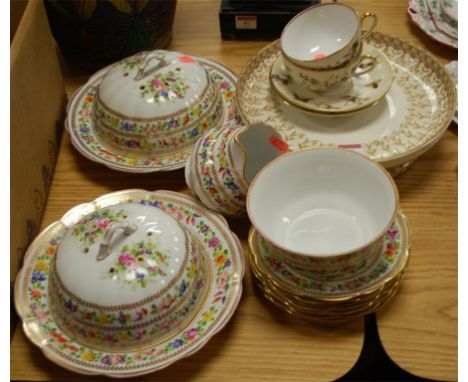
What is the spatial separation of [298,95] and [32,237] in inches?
19.2

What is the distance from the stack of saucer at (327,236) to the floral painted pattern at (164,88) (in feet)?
0.83

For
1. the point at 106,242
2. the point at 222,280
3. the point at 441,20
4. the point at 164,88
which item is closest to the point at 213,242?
the point at 222,280

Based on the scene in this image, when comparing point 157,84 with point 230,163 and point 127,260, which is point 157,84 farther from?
point 127,260

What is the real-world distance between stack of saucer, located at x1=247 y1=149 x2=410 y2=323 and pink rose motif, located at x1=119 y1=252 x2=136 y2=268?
160 mm

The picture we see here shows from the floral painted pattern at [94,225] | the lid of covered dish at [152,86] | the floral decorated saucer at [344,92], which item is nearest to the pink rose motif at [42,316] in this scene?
the floral painted pattern at [94,225]

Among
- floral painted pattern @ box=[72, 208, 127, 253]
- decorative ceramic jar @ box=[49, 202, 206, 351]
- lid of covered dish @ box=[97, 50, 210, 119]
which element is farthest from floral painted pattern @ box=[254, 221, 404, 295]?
lid of covered dish @ box=[97, 50, 210, 119]

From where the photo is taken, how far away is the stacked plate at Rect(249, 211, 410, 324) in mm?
778

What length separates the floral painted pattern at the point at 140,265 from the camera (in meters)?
0.78

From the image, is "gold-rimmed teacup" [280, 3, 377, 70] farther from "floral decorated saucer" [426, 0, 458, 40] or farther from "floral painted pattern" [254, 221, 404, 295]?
"floral painted pattern" [254, 221, 404, 295]

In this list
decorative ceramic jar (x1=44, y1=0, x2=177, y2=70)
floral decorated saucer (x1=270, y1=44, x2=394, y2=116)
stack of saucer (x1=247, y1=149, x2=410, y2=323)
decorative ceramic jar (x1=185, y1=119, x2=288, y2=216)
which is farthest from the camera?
decorative ceramic jar (x1=44, y1=0, x2=177, y2=70)

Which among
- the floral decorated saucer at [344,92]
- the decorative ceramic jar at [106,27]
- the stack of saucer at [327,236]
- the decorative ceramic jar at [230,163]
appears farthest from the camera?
the decorative ceramic jar at [106,27]

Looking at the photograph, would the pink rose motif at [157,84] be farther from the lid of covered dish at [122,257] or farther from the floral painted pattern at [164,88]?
the lid of covered dish at [122,257]

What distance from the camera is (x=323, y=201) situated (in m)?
0.91

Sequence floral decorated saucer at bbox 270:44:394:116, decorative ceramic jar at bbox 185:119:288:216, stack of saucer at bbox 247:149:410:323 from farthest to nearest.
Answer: floral decorated saucer at bbox 270:44:394:116
decorative ceramic jar at bbox 185:119:288:216
stack of saucer at bbox 247:149:410:323
